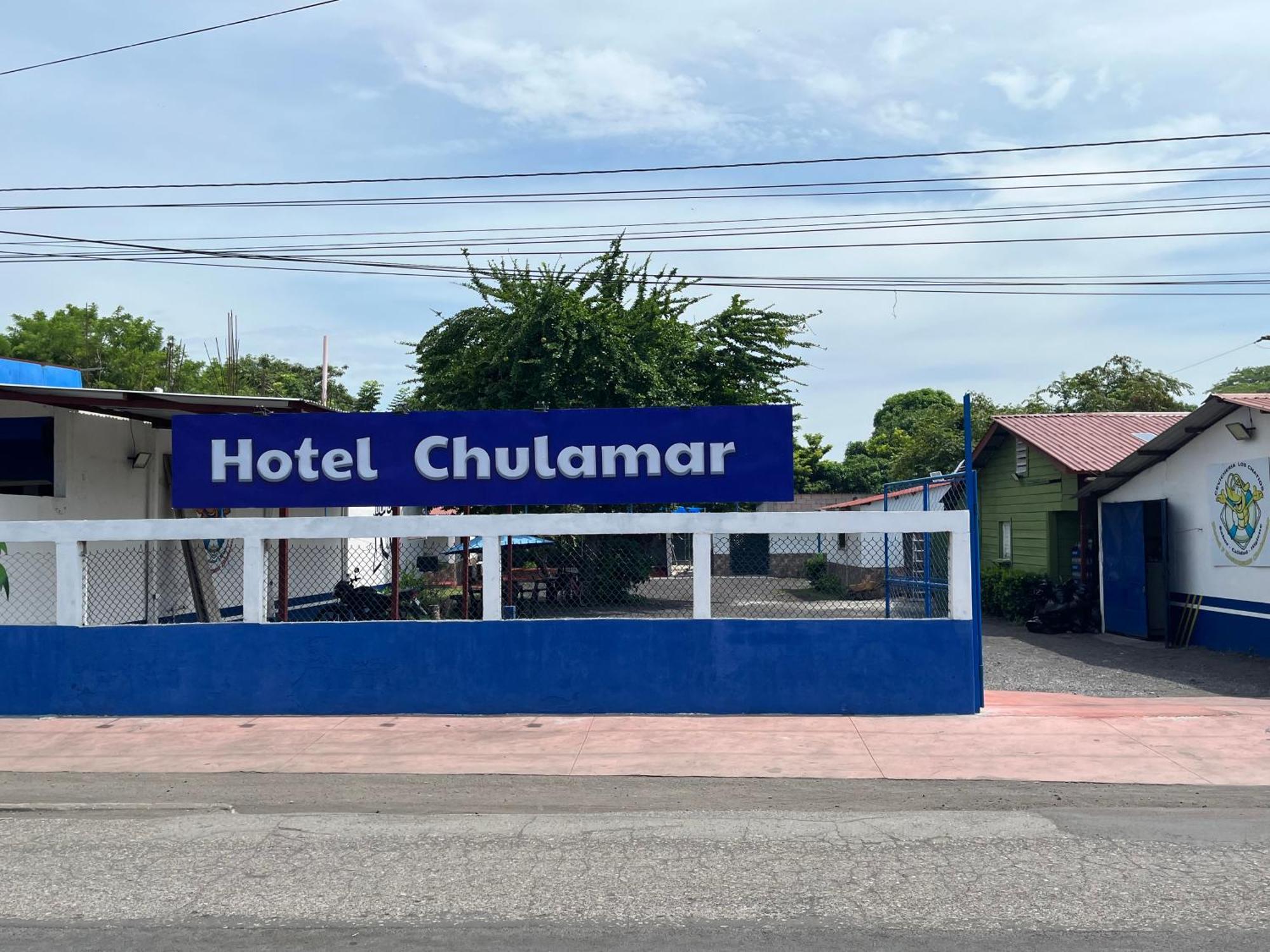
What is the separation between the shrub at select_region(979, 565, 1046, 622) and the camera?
70.6 ft

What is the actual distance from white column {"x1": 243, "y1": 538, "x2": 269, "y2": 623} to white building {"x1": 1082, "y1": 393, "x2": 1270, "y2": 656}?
40.6 feet

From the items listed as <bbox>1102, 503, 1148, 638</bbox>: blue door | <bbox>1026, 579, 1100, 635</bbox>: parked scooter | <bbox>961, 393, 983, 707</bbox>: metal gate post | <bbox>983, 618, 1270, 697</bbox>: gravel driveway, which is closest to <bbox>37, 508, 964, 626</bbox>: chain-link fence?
<bbox>961, 393, 983, 707</bbox>: metal gate post

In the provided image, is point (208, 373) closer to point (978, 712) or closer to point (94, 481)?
point (94, 481)

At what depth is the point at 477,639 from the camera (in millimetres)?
11266

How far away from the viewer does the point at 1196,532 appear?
16953mm

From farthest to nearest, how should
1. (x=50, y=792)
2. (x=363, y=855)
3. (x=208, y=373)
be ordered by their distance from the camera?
(x=208, y=373) → (x=50, y=792) → (x=363, y=855)

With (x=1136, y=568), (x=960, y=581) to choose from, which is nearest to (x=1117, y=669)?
(x=1136, y=568)

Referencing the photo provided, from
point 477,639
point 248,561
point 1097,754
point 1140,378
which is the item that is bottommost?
point 1097,754

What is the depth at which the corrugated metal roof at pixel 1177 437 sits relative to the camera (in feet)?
50.2

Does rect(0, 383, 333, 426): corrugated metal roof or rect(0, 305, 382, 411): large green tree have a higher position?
rect(0, 305, 382, 411): large green tree

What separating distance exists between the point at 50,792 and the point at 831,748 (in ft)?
20.0

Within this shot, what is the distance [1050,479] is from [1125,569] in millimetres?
3082

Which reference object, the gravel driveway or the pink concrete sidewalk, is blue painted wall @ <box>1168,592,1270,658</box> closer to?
the gravel driveway

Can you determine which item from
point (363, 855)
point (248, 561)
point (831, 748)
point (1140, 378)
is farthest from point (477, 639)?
point (1140, 378)
